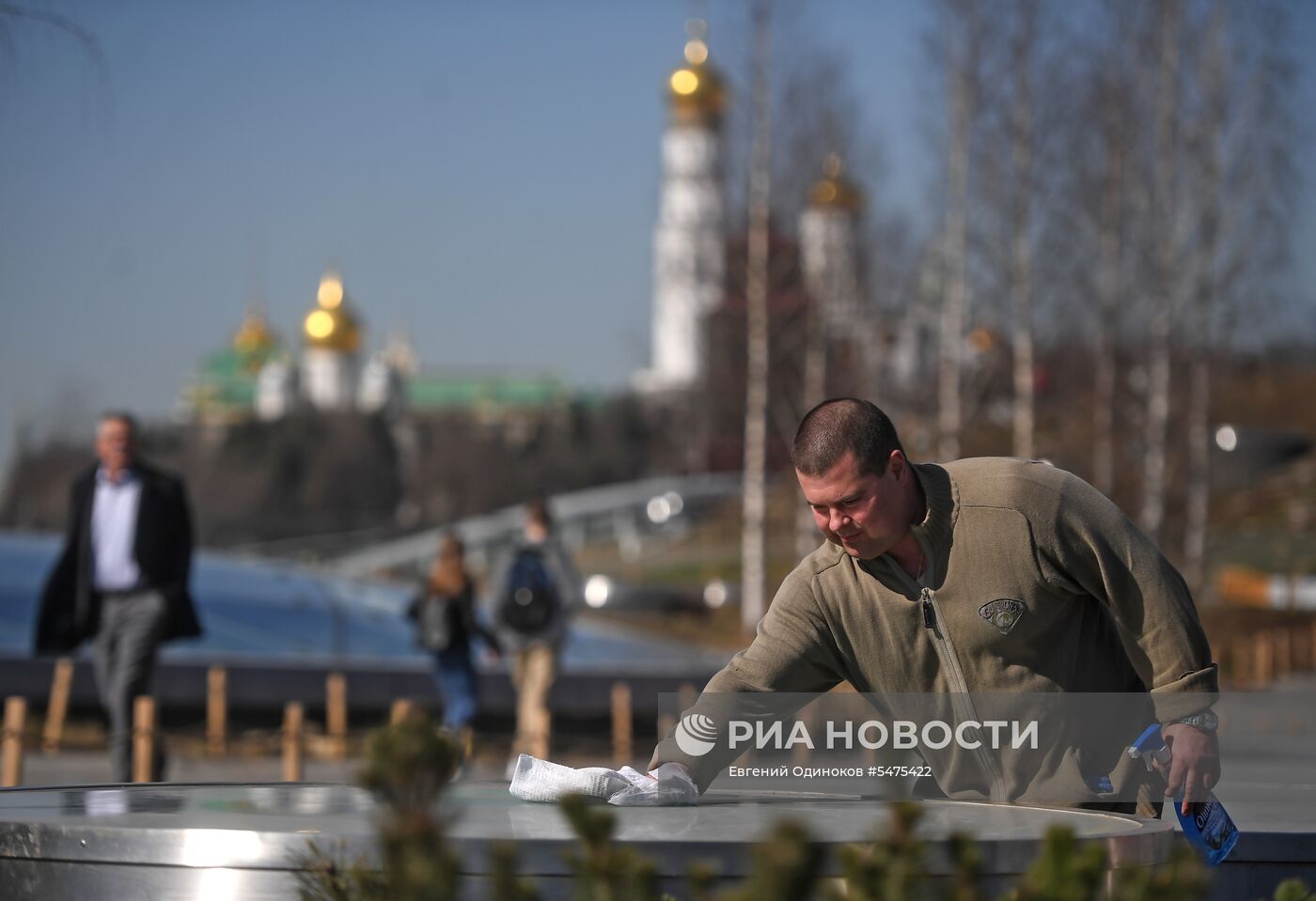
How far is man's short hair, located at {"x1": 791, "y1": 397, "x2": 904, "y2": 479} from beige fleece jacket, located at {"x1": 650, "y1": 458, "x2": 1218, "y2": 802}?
9.5 inches

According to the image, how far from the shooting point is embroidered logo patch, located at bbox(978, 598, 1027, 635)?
3953 mm

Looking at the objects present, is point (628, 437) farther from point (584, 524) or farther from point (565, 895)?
point (565, 895)

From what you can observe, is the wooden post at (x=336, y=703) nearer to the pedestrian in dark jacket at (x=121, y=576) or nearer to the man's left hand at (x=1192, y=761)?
the pedestrian in dark jacket at (x=121, y=576)

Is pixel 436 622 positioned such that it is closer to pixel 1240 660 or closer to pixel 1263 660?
pixel 1263 660

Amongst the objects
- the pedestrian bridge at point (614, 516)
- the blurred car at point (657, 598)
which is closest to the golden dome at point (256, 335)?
the pedestrian bridge at point (614, 516)

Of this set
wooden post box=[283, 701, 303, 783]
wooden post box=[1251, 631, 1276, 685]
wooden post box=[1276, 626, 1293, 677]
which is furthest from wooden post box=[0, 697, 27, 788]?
wooden post box=[1276, 626, 1293, 677]

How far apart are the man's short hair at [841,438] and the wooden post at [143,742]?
18.7 feet

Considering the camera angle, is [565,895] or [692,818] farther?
[692,818]

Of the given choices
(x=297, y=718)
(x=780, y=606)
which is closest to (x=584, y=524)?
(x=297, y=718)

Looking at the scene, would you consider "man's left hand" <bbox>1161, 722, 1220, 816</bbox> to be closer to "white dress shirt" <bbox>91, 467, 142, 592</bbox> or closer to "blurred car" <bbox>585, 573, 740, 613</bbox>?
"white dress shirt" <bbox>91, 467, 142, 592</bbox>

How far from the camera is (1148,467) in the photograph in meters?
25.9

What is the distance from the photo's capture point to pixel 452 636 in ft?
→ 40.9

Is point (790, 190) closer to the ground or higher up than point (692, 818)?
higher up

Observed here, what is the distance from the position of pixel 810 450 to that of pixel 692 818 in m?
0.76
